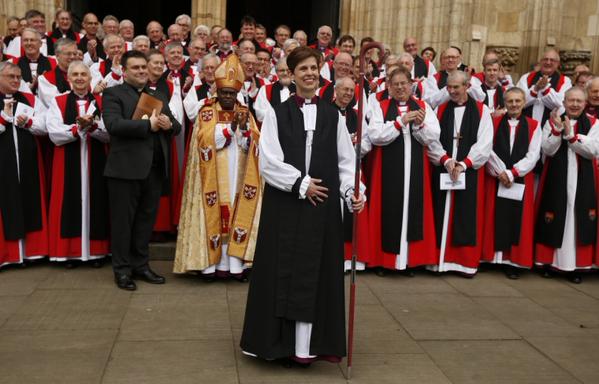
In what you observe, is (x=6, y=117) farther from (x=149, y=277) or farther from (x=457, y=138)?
(x=457, y=138)

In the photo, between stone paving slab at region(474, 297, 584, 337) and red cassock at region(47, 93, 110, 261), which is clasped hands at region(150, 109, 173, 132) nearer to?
red cassock at region(47, 93, 110, 261)

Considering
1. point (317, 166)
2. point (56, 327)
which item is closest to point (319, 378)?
point (317, 166)

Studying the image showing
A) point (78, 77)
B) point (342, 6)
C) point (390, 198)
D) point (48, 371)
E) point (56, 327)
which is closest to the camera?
point (48, 371)

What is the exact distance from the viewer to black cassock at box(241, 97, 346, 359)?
4.00 metres

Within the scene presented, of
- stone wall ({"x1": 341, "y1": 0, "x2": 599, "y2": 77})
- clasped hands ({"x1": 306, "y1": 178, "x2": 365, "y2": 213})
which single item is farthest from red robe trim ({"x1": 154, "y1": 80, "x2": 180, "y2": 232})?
stone wall ({"x1": 341, "y1": 0, "x2": 599, "y2": 77})

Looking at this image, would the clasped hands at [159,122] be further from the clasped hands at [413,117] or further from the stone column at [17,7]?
the stone column at [17,7]

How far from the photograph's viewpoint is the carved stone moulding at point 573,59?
449 inches

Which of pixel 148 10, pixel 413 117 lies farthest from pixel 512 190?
pixel 148 10

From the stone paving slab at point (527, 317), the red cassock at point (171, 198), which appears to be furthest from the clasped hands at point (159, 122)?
the stone paving slab at point (527, 317)

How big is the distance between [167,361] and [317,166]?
1.58 metres

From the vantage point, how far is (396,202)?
643 cm

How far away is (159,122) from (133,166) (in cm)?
43

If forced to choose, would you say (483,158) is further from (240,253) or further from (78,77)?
(78,77)

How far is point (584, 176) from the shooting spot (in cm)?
664
